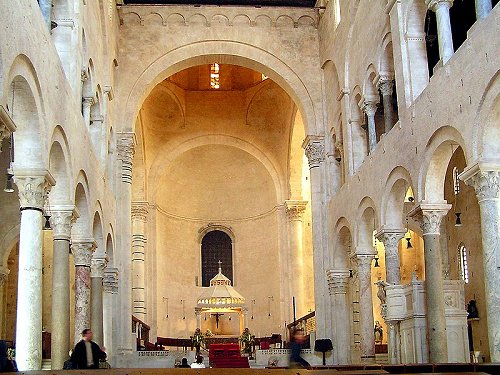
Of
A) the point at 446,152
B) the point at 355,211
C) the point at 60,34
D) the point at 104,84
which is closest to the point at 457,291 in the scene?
the point at 446,152

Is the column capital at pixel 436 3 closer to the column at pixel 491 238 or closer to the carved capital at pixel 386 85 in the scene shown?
the carved capital at pixel 386 85

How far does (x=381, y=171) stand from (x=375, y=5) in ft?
14.6

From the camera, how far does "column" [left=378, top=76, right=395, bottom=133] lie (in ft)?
64.2

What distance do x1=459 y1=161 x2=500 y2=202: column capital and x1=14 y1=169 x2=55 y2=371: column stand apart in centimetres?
763

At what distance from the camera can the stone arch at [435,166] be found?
51.5ft

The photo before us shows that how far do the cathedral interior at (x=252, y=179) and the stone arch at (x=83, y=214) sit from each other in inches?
1.5

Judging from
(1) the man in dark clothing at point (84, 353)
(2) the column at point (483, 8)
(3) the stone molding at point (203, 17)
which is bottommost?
(1) the man in dark clothing at point (84, 353)

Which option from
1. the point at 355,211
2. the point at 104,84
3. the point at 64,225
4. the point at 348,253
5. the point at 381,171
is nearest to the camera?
the point at 64,225

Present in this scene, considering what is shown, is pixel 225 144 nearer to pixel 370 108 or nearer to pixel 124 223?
pixel 124 223

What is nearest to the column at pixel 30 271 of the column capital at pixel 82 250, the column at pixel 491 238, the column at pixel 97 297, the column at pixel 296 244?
the column capital at pixel 82 250

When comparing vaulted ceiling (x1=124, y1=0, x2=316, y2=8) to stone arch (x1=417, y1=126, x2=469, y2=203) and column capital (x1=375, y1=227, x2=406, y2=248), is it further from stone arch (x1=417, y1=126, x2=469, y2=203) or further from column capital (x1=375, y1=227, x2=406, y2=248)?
stone arch (x1=417, y1=126, x2=469, y2=203)

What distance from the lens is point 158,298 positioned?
34.7 meters

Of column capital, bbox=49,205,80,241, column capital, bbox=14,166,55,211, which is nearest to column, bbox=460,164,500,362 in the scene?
column capital, bbox=14,166,55,211

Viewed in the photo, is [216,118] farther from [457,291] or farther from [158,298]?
[457,291]
